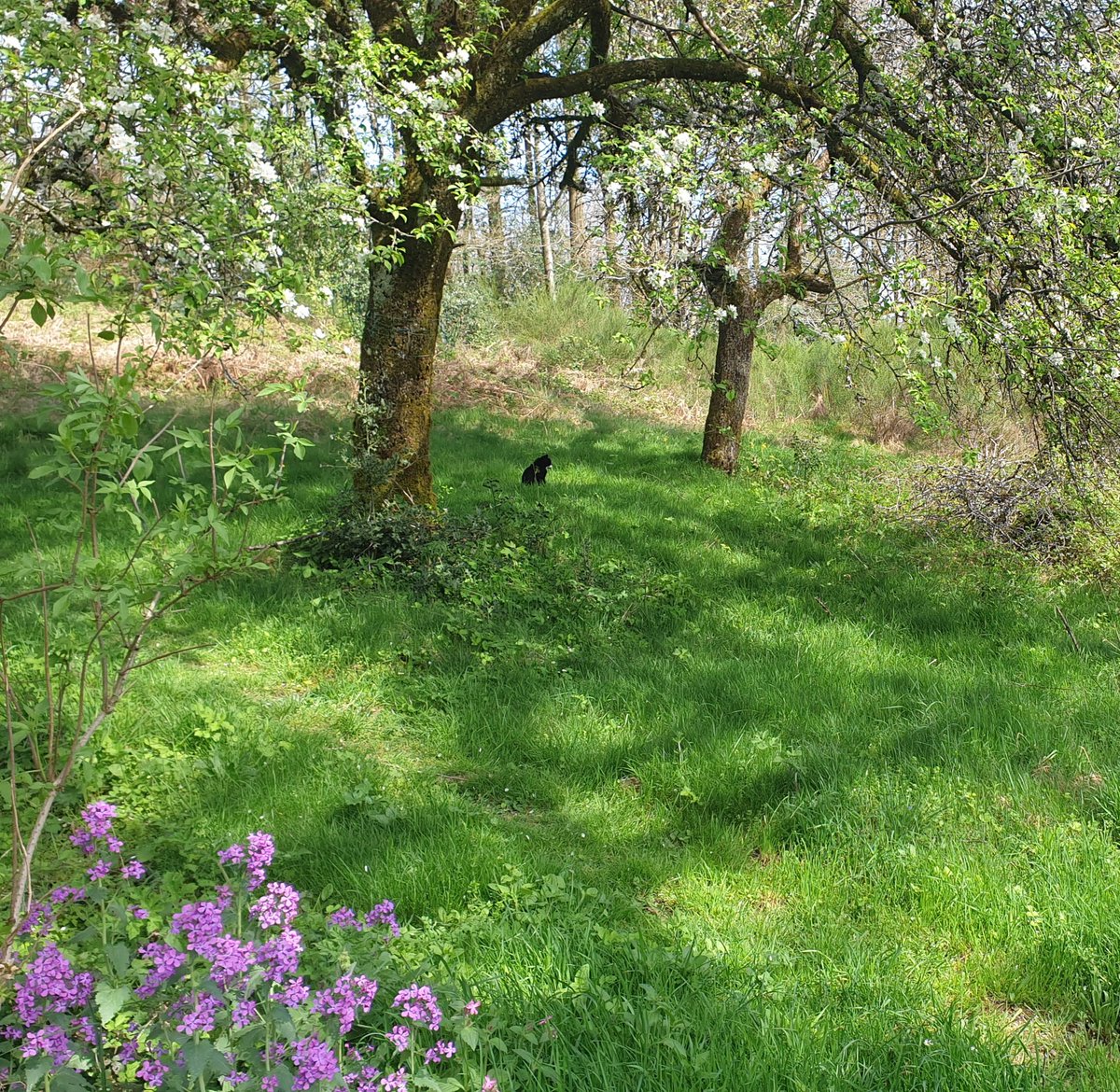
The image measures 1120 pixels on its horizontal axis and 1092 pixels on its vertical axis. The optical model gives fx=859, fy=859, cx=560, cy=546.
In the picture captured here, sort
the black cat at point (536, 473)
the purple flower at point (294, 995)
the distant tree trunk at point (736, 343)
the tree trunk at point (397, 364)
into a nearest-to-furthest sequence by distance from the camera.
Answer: the purple flower at point (294, 995)
the tree trunk at point (397, 364)
the black cat at point (536, 473)
the distant tree trunk at point (736, 343)

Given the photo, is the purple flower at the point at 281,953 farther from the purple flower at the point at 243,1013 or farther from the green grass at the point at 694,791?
the green grass at the point at 694,791

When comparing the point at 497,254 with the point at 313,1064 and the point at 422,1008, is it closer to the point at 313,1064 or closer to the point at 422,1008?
the point at 422,1008

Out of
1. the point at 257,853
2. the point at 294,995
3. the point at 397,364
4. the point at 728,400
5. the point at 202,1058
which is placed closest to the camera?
the point at 202,1058

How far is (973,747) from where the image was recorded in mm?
4344

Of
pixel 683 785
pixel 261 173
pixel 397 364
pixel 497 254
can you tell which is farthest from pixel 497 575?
pixel 497 254

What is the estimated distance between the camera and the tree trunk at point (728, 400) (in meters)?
10.4

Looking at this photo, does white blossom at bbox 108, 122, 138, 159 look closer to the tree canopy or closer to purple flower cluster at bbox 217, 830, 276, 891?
the tree canopy

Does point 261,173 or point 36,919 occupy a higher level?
point 261,173

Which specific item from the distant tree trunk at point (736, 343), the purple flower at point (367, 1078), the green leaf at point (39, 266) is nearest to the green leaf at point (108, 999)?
the purple flower at point (367, 1078)

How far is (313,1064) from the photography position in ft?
6.16

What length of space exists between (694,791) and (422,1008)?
7.05 feet

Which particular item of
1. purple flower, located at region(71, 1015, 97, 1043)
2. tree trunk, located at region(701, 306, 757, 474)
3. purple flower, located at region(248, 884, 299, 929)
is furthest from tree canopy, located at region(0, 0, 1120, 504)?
tree trunk, located at region(701, 306, 757, 474)

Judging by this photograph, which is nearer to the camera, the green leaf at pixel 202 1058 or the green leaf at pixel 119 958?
the green leaf at pixel 202 1058

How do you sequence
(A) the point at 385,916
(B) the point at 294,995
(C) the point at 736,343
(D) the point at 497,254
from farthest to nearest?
(D) the point at 497,254 → (C) the point at 736,343 → (A) the point at 385,916 → (B) the point at 294,995
